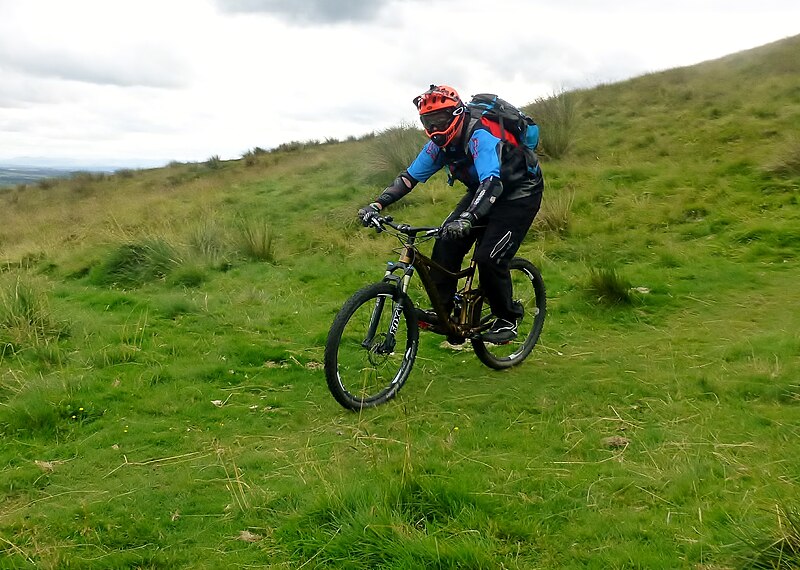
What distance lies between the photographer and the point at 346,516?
10.6 feet

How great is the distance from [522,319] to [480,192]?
1.53 m

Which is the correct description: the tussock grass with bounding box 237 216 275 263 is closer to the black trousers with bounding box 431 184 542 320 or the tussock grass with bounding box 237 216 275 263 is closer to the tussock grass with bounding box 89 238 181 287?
the tussock grass with bounding box 89 238 181 287

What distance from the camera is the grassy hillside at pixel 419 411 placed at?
3.17 meters

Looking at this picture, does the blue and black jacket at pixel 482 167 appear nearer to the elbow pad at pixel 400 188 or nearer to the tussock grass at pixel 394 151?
the elbow pad at pixel 400 188

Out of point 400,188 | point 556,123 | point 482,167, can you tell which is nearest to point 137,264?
point 400,188

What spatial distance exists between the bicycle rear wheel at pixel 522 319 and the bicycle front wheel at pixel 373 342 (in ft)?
2.56

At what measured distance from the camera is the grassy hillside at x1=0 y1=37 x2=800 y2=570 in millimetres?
3172

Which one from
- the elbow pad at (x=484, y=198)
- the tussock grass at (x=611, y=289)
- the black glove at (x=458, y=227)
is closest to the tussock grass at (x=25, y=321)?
the black glove at (x=458, y=227)

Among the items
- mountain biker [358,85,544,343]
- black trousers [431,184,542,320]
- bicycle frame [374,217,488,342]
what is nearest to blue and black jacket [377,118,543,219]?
mountain biker [358,85,544,343]

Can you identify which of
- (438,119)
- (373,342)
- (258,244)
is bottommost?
(373,342)

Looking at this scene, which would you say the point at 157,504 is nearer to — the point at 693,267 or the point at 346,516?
the point at 346,516

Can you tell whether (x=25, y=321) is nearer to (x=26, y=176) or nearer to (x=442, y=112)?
(x=442, y=112)

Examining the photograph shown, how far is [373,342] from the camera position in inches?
199

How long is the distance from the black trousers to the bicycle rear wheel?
0.84 ft
